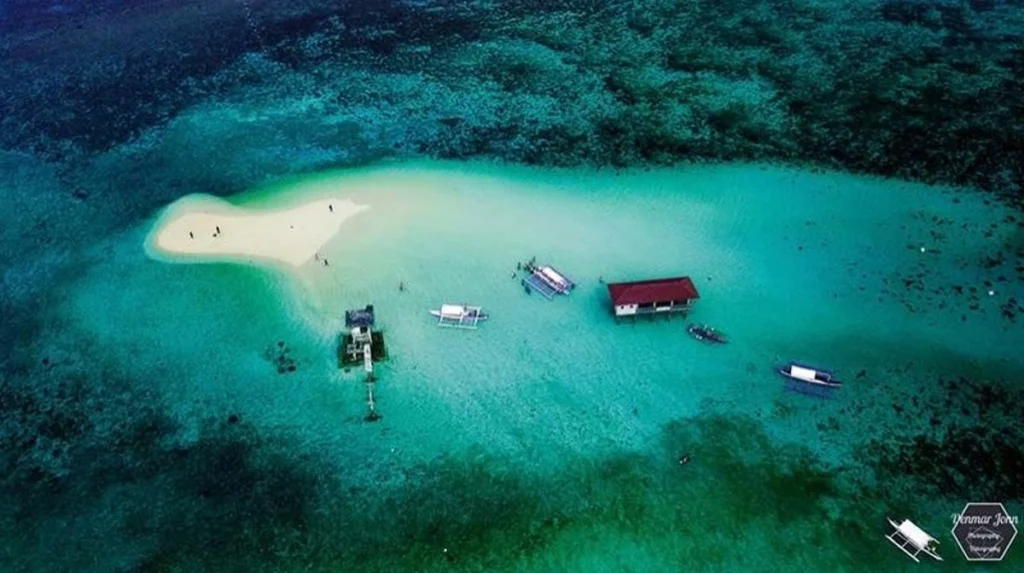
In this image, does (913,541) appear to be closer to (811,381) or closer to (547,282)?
(811,381)

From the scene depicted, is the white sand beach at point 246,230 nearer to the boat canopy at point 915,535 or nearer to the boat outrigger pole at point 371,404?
the boat outrigger pole at point 371,404

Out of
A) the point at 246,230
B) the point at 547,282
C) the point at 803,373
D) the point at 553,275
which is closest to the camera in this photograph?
the point at 803,373

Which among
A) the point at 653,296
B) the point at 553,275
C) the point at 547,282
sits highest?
the point at 653,296

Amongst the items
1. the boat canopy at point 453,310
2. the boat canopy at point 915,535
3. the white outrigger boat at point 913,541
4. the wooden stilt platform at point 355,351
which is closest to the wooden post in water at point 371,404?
the wooden stilt platform at point 355,351

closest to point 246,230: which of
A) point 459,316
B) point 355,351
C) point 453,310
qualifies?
point 355,351

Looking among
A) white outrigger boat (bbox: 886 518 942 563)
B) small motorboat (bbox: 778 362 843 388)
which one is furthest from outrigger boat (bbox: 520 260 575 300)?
white outrigger boat (bbox: 886 518 942 563)

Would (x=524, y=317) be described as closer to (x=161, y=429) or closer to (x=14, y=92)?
(x=161, y=429)

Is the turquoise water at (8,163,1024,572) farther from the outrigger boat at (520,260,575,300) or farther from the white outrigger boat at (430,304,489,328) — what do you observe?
the white outrigger boat at (430,304,489,328)
